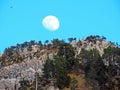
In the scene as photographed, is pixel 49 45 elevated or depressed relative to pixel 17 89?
elevated

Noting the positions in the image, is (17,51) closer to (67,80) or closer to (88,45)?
(88,45)

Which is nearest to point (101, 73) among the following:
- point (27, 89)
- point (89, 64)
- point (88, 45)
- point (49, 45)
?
point (89, 64)

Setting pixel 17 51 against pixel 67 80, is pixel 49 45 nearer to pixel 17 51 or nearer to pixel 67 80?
pixel 17 51

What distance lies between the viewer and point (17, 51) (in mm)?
151500

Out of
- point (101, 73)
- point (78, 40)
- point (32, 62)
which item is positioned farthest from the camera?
point (78, 40)

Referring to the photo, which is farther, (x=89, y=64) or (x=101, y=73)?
(x=89, y=64)

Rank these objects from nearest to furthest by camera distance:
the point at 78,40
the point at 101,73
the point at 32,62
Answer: the point at 101,73 < the point at 32,62 < the point at 78,40

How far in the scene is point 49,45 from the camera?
147 metres

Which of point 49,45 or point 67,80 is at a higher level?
point 49,45

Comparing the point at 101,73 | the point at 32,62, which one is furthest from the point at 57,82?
the point at 32,62

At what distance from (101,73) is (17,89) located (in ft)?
81.6

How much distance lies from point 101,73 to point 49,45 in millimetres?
45947

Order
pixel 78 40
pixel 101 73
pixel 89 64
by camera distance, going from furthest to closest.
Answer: pixel 78 40, pixel 89 64, pixel 101 73

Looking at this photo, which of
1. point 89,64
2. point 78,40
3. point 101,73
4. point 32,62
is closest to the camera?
point 101,73
